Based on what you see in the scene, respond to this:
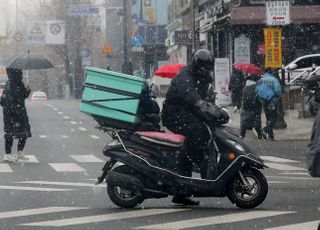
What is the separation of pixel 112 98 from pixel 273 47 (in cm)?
1438

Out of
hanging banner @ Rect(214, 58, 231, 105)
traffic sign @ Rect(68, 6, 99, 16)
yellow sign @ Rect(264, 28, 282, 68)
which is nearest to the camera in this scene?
yellow sign @ Rect(264, 28, 282, 68)

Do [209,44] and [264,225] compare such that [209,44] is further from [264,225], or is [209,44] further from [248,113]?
[264,225]

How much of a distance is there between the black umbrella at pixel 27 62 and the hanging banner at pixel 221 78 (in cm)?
1481

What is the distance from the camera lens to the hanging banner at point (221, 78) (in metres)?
31.4

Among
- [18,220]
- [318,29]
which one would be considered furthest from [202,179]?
[318,29]

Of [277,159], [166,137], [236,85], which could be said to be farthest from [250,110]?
[166,137]

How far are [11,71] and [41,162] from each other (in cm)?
176

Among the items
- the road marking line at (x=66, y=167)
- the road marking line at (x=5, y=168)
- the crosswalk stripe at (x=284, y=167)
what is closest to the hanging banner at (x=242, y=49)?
the crosswalk stripe at (x=284, y=167)

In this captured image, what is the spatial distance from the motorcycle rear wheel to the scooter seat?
0.44m

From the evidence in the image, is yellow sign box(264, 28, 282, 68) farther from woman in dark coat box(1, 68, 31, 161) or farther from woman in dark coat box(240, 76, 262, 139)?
woman in dark coat box(1, 68, 31, 161)

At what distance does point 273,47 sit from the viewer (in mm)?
24125

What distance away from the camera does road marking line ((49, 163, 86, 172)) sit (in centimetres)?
1510

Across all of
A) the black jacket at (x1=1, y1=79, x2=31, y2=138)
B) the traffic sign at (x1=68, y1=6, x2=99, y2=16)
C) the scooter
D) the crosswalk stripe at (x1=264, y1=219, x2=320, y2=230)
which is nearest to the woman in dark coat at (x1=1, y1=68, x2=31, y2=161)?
the black jacket at (x1=1, y1=79, x2=31, y2=138)

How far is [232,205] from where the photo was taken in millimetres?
10328
